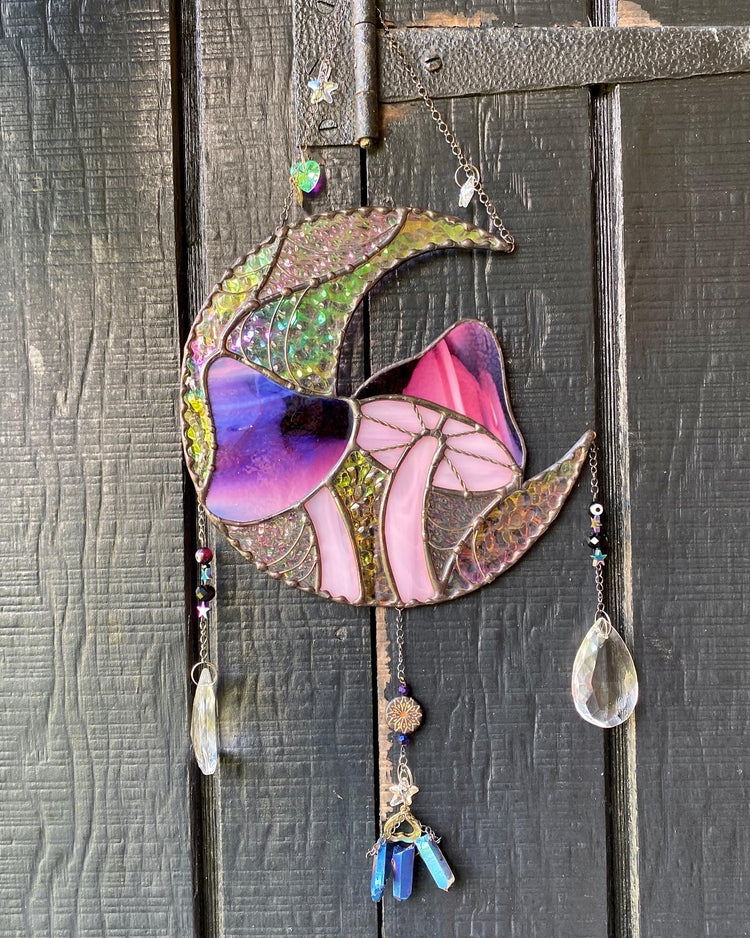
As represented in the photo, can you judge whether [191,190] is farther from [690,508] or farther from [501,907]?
[501,907]

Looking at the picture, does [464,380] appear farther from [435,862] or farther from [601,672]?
[435,862]

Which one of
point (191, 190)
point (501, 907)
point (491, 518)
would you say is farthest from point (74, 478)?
point (501, 907)

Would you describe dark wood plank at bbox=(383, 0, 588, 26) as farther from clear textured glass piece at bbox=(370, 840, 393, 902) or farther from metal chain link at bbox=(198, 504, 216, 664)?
clear textured glass piece at bbox=(370, 840, 393, 902)

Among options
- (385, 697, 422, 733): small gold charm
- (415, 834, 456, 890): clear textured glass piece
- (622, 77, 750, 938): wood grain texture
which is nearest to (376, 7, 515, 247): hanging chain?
(622, 77, 750, 938): wood grain texture

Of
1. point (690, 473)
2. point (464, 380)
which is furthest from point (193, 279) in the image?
point (690, 473)

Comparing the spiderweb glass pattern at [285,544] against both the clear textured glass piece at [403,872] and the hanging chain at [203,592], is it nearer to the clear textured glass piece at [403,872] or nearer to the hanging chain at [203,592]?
the hanging chain at [203,592]

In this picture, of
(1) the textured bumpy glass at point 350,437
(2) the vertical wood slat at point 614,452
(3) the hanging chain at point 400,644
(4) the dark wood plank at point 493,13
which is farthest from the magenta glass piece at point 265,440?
(4) the dark wood plank at point 493,13
